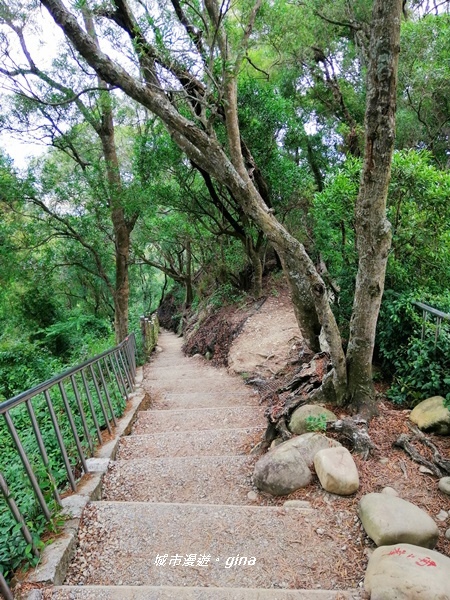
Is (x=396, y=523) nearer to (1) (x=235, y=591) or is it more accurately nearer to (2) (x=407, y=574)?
Result: (2) (x=407, y=574)

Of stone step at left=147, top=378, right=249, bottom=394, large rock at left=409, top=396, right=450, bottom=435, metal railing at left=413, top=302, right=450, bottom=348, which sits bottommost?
stone step at left=147, top=378, right=249, bottom=394

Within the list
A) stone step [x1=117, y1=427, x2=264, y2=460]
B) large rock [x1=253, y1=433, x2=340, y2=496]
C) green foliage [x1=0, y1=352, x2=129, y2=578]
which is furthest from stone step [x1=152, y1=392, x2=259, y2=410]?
large rock [x1=253, y1=433, x2=340, y2=496]

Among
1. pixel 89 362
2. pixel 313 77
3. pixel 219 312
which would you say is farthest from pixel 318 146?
pixel 89 362

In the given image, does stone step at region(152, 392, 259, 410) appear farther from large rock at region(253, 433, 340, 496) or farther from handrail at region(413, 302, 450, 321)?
handrail at region(413, 302, 450, 321)

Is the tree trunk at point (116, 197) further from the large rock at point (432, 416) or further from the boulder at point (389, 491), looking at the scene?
the boulder at point (389, 491)

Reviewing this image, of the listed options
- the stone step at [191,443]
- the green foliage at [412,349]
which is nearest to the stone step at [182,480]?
the stone step at [191,443]

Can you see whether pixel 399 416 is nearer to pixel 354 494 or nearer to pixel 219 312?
pixel 354 494

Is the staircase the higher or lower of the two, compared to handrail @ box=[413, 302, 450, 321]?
lower

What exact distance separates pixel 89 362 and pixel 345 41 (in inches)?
479

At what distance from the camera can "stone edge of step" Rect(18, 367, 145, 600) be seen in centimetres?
182

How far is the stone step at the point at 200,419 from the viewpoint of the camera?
4.18m

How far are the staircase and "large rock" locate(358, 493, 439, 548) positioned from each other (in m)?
0.25

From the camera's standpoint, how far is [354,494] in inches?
95.7

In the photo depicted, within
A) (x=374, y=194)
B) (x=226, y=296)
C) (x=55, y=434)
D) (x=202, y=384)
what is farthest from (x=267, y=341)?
(x=55, y=434)
